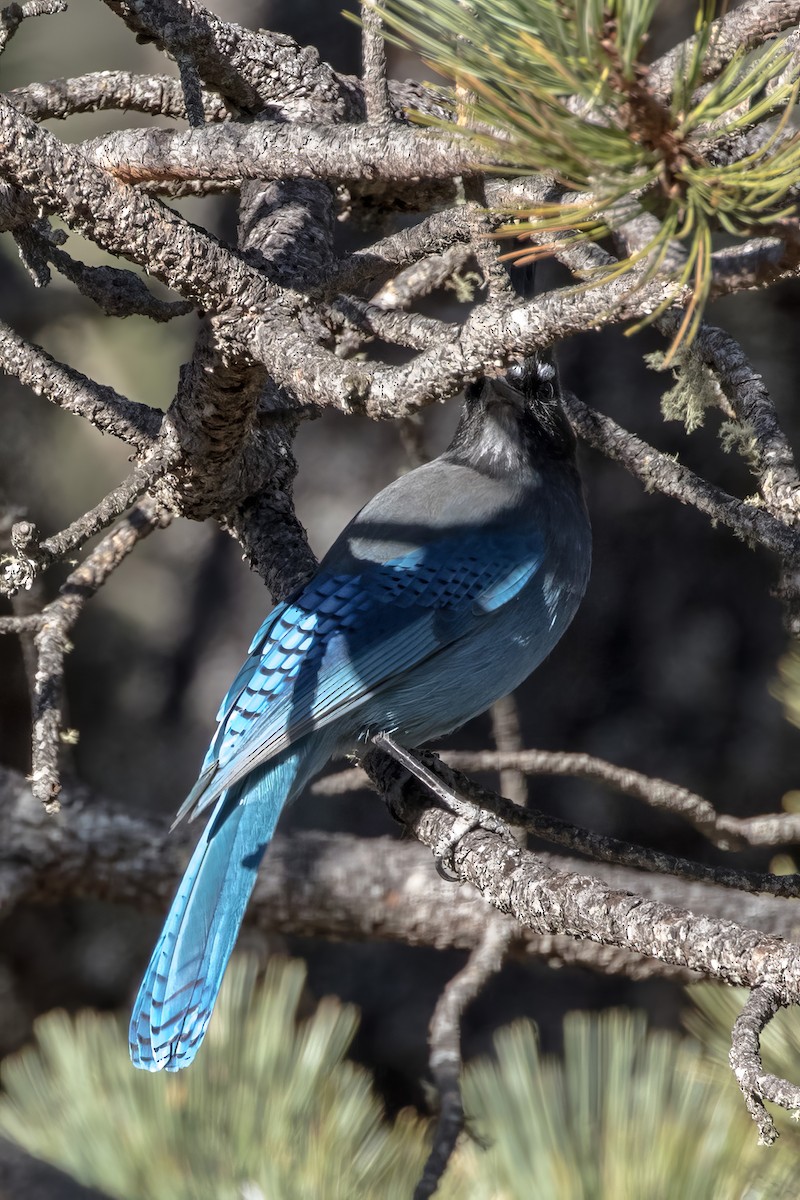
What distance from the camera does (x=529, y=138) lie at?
104 centimetres

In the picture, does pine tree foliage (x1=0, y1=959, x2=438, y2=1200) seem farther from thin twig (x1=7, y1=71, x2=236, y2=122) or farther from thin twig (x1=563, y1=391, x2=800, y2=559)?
thin twig (x1=7, y1=71, x2=236, y2=122)

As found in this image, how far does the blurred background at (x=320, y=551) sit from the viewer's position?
3.10 meters

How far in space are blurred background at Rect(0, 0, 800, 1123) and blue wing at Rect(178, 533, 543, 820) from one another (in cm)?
80

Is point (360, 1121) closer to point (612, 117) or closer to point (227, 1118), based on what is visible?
point (227, 1118)

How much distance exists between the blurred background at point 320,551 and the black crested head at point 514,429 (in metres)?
0.56

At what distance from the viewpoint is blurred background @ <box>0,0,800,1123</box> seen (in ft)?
10.2

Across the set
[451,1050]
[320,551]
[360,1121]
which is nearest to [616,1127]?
[451,1050]

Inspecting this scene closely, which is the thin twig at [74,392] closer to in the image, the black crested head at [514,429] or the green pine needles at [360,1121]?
the black crested head at [514,429]

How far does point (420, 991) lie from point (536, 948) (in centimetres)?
85

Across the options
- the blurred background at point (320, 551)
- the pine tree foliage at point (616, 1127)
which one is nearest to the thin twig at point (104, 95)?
the blurred background at point (320, 551)

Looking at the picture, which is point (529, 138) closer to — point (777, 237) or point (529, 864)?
point (777, 237)

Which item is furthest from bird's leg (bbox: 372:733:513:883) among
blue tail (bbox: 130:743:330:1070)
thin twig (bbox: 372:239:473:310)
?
thin twig (bbox: 372:239:473:310)

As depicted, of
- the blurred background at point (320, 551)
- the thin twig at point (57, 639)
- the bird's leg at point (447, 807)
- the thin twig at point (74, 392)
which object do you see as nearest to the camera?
the thin twig at point (57, 639)

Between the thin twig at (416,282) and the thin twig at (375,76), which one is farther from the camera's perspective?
the thin twig at (416,282)
